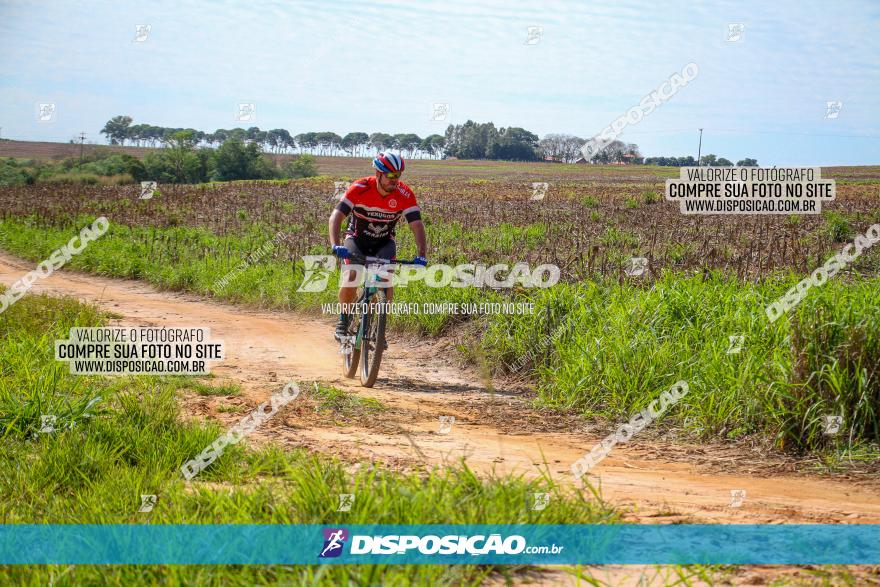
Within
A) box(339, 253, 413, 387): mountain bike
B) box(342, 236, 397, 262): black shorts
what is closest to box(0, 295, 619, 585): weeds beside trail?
box(339, 253, 413, 387): mountain bike

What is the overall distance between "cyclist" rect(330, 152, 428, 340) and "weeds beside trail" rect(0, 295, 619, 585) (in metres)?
2.82

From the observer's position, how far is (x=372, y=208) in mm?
8508

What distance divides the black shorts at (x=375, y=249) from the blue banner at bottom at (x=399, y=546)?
5.13 metres

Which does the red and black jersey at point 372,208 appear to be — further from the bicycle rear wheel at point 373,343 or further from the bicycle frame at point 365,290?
the bicycle rear wheel at point 373,343

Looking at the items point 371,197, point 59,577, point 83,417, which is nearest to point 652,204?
point 371,197

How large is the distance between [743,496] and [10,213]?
26969 mm

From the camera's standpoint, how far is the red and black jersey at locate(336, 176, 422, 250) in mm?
8430

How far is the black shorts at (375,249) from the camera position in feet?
28.5

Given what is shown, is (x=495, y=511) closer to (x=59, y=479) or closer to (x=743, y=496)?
(x=743, y=496)

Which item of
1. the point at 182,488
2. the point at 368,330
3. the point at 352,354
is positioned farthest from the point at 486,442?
the point at 352,354

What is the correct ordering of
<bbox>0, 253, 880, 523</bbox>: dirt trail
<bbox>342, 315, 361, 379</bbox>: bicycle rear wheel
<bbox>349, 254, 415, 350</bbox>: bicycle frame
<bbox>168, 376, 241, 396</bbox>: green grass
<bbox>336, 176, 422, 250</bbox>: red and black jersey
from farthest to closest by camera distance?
<bbox>342, 315, 361, 379</bbox>: bicycle rear wheel
<bbox>336, 176, 422, 250</bbox>: red and black jersey
<bbox>349, 254, 415, 350</bbox>: bicycle frame
<bbox>168, 376, 241, 396</bbox>: green grass
<bbox>0, 253, 880, 523</bbox>: dirt trail

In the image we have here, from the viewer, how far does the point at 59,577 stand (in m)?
3.43

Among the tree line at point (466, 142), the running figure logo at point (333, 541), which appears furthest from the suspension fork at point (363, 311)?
the tree line at point (466, 142)

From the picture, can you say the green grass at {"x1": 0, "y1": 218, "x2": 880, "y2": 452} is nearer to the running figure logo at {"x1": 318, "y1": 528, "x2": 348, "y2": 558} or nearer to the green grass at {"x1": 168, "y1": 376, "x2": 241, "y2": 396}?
the green grass at {"x1": 168, "y1": 376, "x2": 241, "y2": 396}
